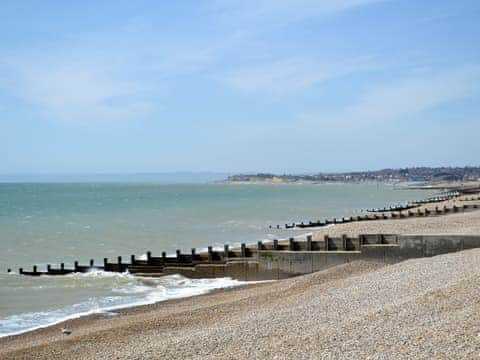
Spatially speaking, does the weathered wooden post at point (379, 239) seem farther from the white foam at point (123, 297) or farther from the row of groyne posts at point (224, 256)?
the white foam at point (123, 297)

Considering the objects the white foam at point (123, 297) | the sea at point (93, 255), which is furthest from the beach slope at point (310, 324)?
the sea at point (93, 255)

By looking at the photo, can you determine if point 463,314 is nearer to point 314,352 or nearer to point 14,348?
point 314,352

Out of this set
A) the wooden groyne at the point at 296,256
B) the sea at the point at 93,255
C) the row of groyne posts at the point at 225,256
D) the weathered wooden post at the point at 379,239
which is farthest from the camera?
the row of groyne posts at the point at 225,256

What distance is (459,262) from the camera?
19.6 metres

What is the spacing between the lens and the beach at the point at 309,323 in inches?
445

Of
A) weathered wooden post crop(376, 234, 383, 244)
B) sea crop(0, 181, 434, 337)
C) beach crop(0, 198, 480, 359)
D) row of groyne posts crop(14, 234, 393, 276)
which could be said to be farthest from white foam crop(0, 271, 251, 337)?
weathered wooden post crop(376, 234, 383, 244)

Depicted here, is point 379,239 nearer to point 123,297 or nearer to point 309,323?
point 123,297

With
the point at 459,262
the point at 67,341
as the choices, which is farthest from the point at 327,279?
the point at 67,341

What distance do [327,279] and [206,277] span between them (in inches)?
261

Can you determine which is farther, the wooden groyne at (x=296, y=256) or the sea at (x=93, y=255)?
the wooden groyne at (x=296, y=256)

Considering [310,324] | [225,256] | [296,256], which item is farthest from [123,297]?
[310,324]

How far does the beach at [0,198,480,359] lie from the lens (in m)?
11.3

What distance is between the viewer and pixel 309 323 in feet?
44.6

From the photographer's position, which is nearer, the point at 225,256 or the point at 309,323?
the point at 309,323
